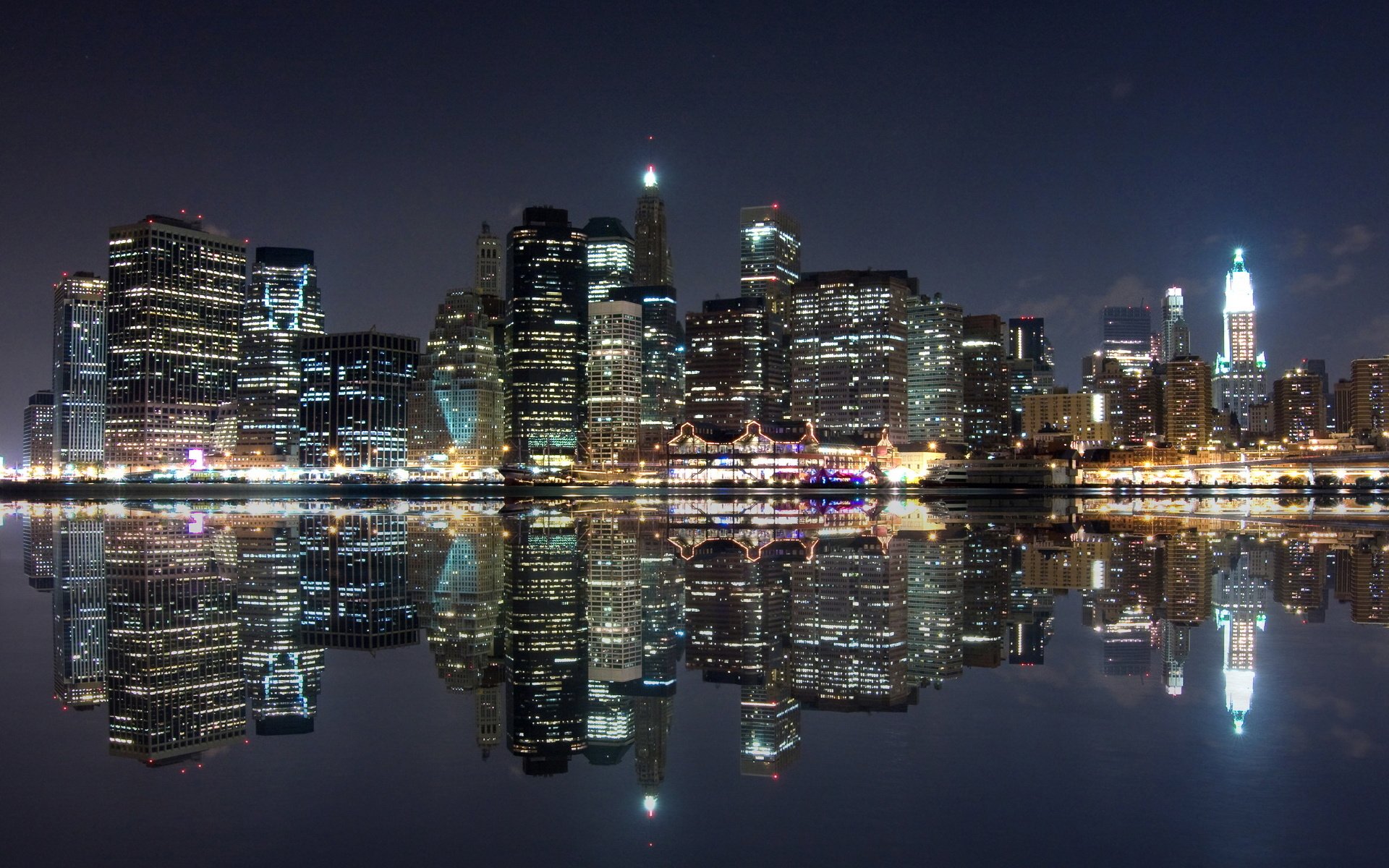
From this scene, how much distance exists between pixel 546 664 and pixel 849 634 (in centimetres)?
461

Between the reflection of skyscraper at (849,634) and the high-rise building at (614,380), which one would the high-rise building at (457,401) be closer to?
the high-rise building at (614,380)

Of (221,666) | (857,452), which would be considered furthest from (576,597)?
(857,452)

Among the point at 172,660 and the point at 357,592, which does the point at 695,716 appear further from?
the point at 357,592

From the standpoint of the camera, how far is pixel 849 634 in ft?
48.9

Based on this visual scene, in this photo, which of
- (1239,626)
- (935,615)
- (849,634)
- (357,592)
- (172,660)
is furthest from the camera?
(357,592)

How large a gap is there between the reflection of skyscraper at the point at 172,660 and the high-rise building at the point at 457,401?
16909 centimetres

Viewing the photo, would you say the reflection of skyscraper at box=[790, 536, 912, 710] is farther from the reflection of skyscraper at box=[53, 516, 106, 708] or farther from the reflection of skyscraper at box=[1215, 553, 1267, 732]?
the reflection of skyscraper at box=[53, 516, 106, 708]

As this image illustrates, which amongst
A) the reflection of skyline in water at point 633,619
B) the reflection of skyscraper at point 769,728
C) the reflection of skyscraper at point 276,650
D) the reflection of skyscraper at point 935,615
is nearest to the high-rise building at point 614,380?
the reflection of skyline in water at point 633,619

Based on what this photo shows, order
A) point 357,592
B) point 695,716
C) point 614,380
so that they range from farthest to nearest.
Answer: point 614,380, point 357,592, point 695,716

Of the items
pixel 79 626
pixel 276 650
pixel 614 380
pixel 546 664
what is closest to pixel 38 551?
pixel 79 626

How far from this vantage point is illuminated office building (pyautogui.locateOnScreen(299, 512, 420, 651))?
15.2 meters

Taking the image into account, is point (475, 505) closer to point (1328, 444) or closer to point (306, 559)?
point (306, 559)

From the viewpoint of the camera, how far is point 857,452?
6403 inches

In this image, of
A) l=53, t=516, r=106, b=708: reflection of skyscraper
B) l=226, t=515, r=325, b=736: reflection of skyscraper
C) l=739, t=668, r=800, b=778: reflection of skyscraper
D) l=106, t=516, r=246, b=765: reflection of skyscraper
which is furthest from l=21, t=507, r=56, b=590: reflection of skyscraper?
l=739, t=668, r=800, b=778: reflection of skyscraper
